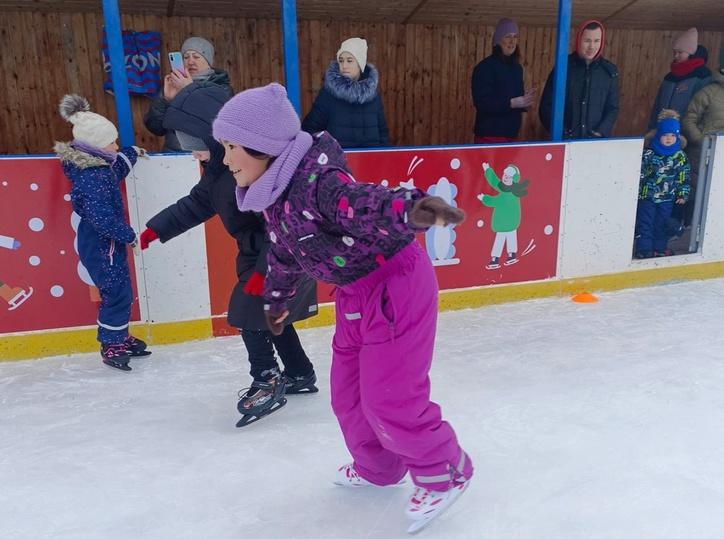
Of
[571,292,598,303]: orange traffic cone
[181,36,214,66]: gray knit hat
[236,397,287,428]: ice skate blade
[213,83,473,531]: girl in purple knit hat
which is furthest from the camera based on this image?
[571,292,598,303]: orange traffic cone

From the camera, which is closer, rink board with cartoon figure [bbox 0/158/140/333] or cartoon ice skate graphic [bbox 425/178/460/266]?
rink board with cartoon figure [bbox 0/158/140/333]

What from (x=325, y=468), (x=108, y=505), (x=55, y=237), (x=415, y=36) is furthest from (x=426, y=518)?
(x=415, y=36)

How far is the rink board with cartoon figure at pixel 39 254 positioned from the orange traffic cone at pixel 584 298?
116 inches

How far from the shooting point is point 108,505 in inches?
78.2

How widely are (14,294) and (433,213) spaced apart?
265 centimetres

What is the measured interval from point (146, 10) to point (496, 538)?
16.3 feet

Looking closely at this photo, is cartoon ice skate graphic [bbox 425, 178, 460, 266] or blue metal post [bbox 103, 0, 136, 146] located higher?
blue metal post [bbox 103, 0, 136, 146]

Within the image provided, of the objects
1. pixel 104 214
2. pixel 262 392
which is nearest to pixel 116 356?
pixel 104 214

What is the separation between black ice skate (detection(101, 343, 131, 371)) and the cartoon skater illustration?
7.29 feet

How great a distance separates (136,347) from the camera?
10.4ft

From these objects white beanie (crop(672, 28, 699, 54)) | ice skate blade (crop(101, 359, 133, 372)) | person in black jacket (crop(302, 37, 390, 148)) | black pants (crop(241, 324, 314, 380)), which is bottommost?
ice skate blade (crop(101, 359, 133, 372))

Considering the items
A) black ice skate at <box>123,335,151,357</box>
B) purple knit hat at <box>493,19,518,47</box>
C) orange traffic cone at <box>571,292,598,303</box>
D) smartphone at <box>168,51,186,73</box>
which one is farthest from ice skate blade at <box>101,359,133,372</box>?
purple knit hat at <box>493,19,518,47</box>

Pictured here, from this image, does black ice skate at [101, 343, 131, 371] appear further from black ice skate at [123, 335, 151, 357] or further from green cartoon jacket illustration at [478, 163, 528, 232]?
green cartoon jacket illustration at [478, 163, 528, 232]

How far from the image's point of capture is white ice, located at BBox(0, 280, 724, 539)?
6.15 ft
